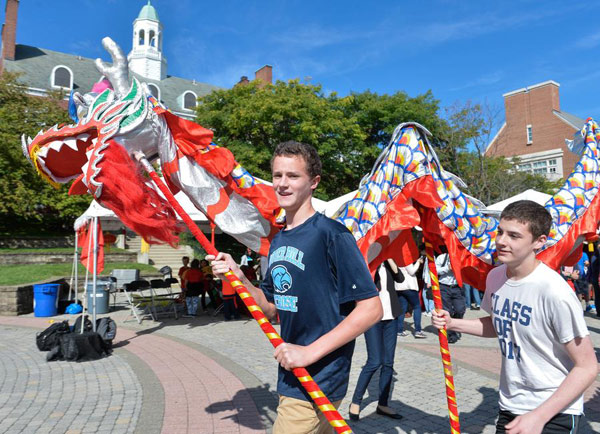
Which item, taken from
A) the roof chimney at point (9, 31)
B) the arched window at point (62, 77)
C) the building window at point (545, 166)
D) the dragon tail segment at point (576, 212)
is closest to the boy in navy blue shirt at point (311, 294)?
the dragon tail segment at point (576, 212)

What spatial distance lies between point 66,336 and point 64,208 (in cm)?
1836

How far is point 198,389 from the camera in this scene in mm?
5781

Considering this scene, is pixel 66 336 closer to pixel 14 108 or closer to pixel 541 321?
pixel 541 321

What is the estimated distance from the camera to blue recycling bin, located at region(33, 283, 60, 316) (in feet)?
38.8

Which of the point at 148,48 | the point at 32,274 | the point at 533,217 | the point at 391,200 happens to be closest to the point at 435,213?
the point at 391,200

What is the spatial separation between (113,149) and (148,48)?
4459 centimetres

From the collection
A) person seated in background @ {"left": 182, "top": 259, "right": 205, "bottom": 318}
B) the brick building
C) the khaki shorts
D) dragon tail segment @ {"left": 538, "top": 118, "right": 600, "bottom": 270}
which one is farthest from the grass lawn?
the brick building

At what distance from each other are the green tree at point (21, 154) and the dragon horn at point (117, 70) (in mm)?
18959

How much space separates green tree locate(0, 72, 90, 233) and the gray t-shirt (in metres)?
21.8

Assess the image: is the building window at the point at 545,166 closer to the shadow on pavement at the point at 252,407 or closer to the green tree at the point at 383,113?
the green tree at the point at 383,113

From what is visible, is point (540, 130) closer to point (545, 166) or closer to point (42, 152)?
point (545, 166)

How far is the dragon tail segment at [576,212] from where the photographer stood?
11.9ft

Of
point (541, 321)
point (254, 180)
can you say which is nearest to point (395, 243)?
point (254, 180)

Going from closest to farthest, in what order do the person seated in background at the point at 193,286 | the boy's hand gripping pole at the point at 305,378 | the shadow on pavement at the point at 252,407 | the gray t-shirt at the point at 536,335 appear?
the boy's hand gripping pole at the point at 305,378 < the gray t-shirt at the point at 536,335 < the shadow on pavement at the point at 252,407 < the person seated in background at the point at 193,286
